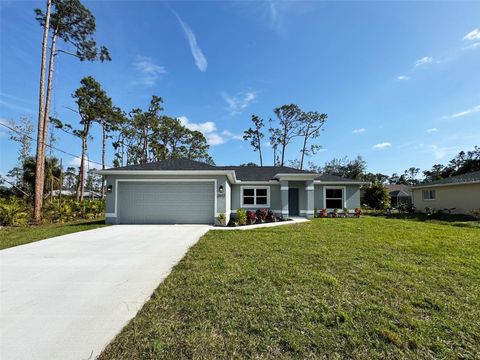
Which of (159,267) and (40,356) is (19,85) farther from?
(40,356)

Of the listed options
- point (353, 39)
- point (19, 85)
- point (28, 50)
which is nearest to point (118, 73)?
point (28, 50)

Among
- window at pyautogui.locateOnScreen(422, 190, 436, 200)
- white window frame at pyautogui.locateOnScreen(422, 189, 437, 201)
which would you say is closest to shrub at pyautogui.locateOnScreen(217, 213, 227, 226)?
white window frame at pyautogui.locateOnScreen(422, 189, 437, 201)

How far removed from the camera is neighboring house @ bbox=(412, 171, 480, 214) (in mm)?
16606

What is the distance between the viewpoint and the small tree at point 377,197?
23031 mm

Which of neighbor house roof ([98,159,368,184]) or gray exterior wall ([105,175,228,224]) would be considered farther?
gray exterior wall ([105,175,228,224])

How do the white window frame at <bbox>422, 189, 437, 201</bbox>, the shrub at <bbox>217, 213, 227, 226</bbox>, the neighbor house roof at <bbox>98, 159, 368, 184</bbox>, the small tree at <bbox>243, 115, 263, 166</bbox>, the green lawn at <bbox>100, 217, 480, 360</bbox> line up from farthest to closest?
the small tree at <bbox>243, 115, 263, 166</bbox> → the white window frame at <bbox>422, 189, 437, 201</bbox> → the neighbor house roof at <bbox>98, 159, 368, 184</bbox> → the shrub at <bbox>217, 213, 227, 226</bbox> → the green lawn at <bbox>100, 217, 480, 360</bbox>

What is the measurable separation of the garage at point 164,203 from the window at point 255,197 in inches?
144

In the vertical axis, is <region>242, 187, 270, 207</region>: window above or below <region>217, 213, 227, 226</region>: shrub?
above

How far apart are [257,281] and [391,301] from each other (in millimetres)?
1950

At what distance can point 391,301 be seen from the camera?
3.26 m

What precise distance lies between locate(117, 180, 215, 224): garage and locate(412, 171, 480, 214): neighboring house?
18175 mm

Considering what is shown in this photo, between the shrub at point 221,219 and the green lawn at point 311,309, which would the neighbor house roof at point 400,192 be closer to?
the shrub at point 221,219

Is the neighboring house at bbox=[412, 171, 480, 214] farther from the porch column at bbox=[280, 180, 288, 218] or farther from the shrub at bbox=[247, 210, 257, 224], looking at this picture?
the shrub at bbox=[247, 210, 257, 224]

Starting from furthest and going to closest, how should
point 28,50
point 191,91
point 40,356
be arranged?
point 191,91
point 28,50
point 40,356
